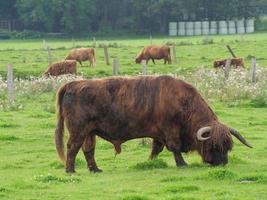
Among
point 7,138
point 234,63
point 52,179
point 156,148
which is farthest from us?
point 234,63

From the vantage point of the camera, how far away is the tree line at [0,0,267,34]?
Answer: 323 feet

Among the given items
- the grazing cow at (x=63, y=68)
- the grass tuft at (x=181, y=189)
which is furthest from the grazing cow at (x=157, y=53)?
the grass tuft at (x=181, y=189)

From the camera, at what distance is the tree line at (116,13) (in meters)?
98.3

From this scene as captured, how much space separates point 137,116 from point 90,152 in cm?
108

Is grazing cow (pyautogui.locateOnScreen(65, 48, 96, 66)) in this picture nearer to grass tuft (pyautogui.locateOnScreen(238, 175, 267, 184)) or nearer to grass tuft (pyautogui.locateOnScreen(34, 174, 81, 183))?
grass tuft (pyautogui.locateOnScreen(34, 174, 81, 183))

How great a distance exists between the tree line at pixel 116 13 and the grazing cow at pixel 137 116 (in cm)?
8262

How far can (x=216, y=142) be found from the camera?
15430 millimetres

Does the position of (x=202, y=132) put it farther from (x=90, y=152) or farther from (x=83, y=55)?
(x=83, y=55)

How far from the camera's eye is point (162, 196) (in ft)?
40.7

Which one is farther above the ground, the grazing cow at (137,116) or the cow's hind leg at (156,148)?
the grazing cow at (137,116)

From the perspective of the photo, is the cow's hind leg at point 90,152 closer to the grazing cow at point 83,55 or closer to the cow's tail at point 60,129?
the cow's tail at point 60,129

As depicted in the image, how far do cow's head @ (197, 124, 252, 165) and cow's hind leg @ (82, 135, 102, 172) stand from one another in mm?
1930

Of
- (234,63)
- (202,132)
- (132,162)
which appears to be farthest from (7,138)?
(234,63)

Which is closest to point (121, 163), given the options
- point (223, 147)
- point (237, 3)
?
point (223, 147)
